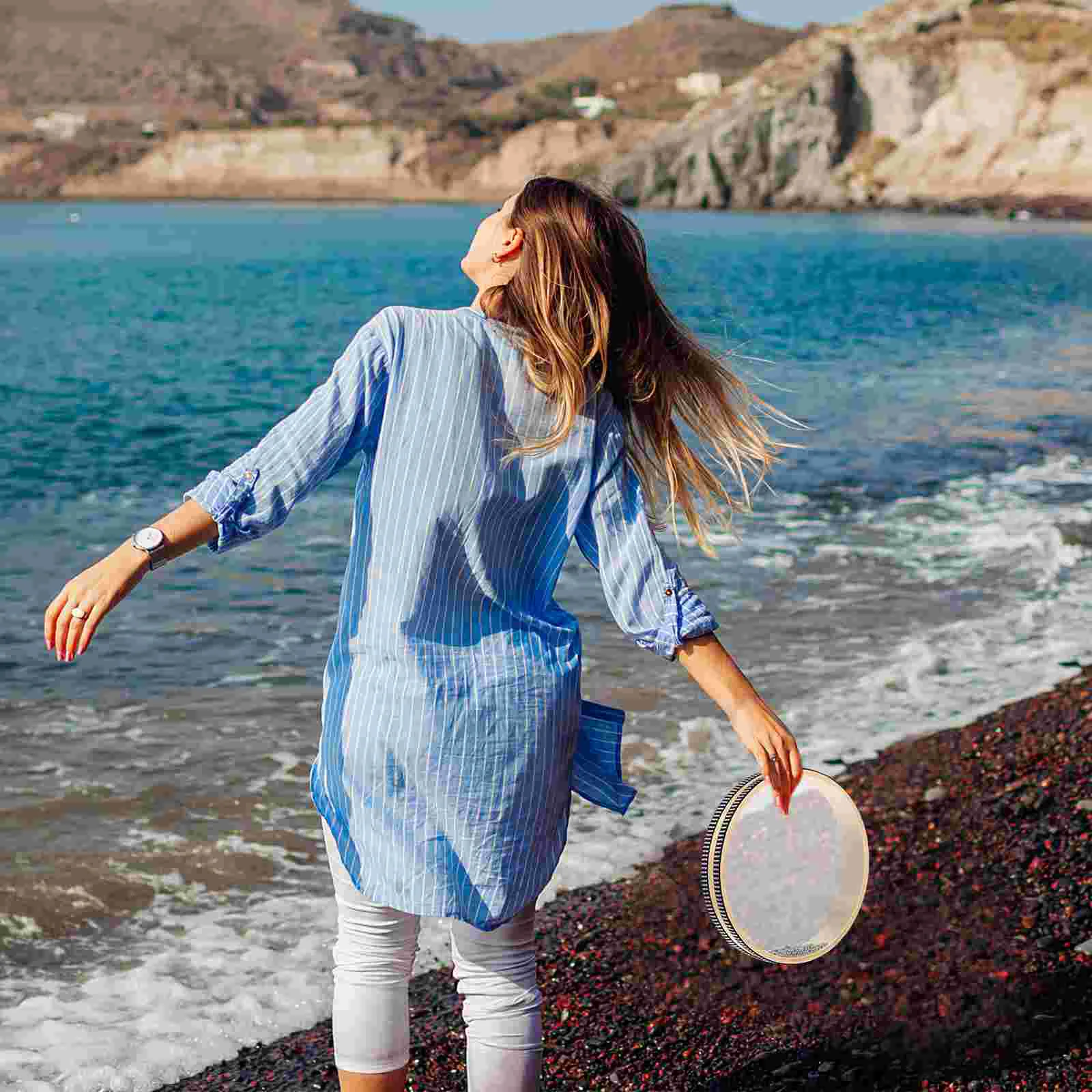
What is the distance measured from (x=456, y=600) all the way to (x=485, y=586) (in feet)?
0.18

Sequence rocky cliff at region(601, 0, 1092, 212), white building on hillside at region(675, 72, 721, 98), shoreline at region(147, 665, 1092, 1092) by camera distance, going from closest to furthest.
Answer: shoreline at region(147, 665, 1092, 1092)
rocky cliff at region(601, 0, 1092, 212)
white building on hillside at region(675, 72, 721, 98)

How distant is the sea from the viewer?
4.50 m

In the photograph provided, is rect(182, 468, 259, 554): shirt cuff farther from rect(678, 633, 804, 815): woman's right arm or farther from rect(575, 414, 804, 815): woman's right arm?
rect(678, 633, 804, 815): woman's right arm

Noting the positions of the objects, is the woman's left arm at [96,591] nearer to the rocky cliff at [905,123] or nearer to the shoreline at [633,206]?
the shoreline at [633,206]

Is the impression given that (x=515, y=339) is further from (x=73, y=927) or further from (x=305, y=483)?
(x=73, y=927)

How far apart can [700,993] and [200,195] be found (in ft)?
648

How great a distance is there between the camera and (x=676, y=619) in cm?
243

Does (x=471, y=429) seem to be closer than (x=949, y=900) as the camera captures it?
Yes

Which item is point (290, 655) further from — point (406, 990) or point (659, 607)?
point (659, 607)

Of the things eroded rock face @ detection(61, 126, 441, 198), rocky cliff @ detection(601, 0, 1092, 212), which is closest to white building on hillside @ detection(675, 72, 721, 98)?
eroded rock face @ detection(61, 126, 441, 198)

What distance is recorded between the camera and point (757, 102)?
387ft

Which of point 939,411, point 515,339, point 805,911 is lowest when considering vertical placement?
point 939,411

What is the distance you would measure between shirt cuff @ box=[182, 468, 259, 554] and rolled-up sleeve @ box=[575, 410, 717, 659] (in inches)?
23.9

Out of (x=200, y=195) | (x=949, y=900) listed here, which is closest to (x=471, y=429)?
(x=949, y=900)
